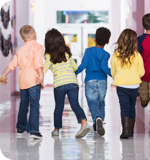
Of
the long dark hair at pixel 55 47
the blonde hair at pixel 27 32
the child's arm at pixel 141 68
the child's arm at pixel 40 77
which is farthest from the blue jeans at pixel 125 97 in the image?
the blonde hair at pixel 27 32

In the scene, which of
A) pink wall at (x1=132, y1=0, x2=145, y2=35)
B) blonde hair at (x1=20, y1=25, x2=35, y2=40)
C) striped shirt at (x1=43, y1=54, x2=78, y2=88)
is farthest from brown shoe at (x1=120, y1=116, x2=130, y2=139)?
pink wall at (x1=132, y1=0, x2=145, y2=35)

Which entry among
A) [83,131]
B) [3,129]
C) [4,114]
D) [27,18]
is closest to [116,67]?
[83,131]

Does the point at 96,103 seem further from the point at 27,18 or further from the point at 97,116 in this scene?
the point at 27,18

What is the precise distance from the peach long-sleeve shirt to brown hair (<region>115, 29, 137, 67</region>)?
27.4 inches

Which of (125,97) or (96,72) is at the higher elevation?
(96,72)

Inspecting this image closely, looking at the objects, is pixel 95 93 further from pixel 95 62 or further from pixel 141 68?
pixel 141 68

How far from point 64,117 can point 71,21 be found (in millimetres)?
8374

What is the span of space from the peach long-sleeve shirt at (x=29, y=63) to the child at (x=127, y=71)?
67 centimetres

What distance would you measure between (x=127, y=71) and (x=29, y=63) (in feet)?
2.80

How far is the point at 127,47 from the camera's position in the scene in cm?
271

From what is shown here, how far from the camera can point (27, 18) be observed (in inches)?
293

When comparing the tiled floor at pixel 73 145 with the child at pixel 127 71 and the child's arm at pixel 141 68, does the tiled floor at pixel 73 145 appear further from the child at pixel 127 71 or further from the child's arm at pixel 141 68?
the child's arm at pixel 141 68

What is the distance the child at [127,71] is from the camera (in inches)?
106

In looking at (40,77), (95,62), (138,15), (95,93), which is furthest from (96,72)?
(138,15)
